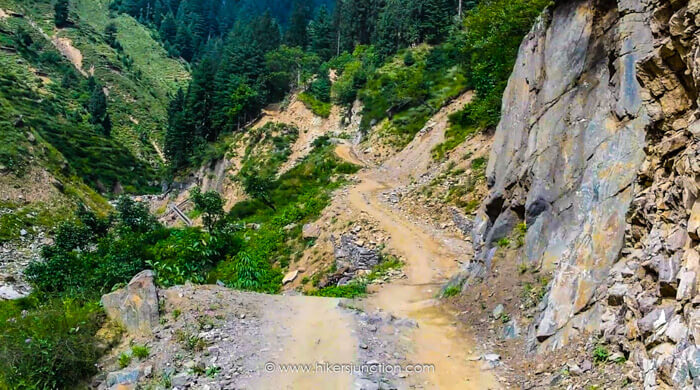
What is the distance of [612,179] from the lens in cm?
1114

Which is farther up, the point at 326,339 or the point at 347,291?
the point at 326,339

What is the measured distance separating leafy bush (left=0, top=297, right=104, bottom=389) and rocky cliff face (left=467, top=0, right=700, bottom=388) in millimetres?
10253

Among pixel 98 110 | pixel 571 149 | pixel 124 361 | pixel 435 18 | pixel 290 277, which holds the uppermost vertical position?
pixel 435 18

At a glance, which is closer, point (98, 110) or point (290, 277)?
point (290, 277)

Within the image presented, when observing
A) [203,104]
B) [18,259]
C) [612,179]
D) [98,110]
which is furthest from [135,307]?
[98,110]

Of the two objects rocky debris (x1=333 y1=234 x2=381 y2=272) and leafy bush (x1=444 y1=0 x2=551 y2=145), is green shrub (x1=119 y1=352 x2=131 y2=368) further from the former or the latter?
leafy bush (x1=444 y1=0 x2=551 y2=145)

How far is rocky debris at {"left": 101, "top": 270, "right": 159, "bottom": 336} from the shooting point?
1302 cm

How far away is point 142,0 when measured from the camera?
151 metres

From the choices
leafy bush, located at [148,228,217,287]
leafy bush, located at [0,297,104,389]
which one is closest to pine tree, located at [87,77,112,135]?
leafy bush, located at [148,228,217,287]

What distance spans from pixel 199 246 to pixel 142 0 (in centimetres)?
14754

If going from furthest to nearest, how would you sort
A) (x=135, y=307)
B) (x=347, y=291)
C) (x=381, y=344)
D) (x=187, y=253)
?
(x=187, y=253) → (x=347, y=291) → (x=135, y=307) → (x=381, y=344)

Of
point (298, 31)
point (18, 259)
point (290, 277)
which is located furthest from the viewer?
point (298, 31)

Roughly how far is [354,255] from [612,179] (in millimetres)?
13847

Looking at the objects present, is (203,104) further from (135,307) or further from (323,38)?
(135,307)
